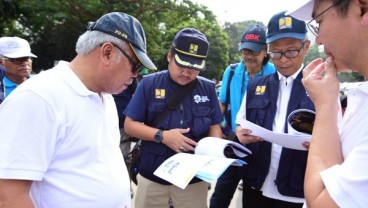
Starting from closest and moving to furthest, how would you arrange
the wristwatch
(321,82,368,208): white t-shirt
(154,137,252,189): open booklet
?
(321,82,368,208): white t-shirt < (154,137,252,189): open booklet < the wristwatch

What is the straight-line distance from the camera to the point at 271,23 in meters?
2.22

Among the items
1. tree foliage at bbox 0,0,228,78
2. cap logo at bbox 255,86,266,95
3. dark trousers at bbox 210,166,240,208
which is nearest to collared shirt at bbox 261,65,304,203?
cap logo at bbox 255,86,266,95

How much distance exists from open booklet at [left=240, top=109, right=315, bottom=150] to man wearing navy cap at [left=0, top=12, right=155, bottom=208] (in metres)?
0.75

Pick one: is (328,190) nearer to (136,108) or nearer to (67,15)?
(136,108)

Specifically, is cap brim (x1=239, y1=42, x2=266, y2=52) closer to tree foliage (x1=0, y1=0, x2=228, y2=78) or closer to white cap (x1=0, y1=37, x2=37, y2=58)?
white cap (x1=0, y1=37, x2=37, y2=58)

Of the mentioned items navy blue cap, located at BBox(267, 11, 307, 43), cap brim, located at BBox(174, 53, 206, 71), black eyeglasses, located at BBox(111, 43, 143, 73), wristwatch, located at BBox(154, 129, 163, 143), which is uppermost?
navy blue cap, located at BBox(267, 11, 307, 43)

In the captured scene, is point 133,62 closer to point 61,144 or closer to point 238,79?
point 61,144

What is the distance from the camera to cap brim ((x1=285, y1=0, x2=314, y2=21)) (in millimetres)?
1137

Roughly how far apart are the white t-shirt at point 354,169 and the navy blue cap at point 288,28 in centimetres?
113

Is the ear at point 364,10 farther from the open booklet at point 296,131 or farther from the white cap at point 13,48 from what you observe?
the white cap at point 13,48

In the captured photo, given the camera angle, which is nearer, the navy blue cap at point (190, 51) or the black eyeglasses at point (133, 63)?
the black eyeglasses at point (133, 63)

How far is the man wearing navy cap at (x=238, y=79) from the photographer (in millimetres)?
3254

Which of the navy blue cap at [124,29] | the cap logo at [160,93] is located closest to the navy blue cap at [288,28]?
the cap logo at [160,93]

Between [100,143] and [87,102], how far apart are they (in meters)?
0.19
